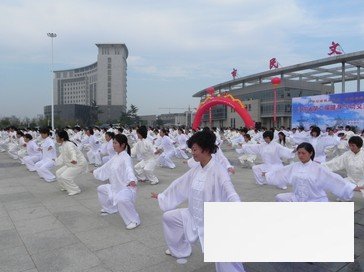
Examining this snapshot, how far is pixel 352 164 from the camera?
232 inches

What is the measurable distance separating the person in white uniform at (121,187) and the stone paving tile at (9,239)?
1302mm

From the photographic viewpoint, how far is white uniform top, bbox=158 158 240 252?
306 cm

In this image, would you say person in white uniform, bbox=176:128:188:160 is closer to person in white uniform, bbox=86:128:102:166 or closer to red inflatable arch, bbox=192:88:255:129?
person in white uniform, bbox=86:128:102:166

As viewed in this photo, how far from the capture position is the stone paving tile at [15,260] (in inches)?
135

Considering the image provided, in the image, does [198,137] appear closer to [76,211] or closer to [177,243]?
[177,243]

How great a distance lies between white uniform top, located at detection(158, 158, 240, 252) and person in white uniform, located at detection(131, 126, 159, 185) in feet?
15.6

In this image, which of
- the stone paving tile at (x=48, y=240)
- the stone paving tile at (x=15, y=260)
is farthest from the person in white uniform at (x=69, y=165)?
the stone paving tile at (x=15, y=260)

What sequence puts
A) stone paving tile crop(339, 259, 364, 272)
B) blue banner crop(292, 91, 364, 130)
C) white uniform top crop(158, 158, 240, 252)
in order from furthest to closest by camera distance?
blue banner crop(292, 91, 364, 130) < stone paving tile crop(339, 259, 364, 272) < white uniform top crop(158, 158, 240, 252)

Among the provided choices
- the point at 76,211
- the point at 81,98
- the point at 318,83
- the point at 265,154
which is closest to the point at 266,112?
the point at 318,83

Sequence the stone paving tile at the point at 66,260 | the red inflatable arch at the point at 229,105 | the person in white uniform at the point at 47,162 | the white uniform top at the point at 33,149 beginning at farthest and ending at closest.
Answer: the red inflatable arch at the point at 229,105 → the white uniform top at the point at 33,149 → the person in white uniform at the point at 47,162 → the stone paving tile at the point at 66,260

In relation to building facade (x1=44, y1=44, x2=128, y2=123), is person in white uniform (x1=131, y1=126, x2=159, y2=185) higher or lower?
lower

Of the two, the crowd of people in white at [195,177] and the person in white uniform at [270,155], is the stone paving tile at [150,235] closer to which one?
the crowd of people in white at [195,177]

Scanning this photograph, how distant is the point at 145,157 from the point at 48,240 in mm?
4327

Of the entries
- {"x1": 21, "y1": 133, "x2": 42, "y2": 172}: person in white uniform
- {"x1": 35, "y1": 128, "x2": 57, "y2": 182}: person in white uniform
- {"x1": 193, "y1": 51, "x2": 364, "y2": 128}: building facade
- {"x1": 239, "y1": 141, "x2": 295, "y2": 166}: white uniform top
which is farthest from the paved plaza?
{"x1": 193, "y1": 51, "x2": 364, "y2": 128}: building facade
